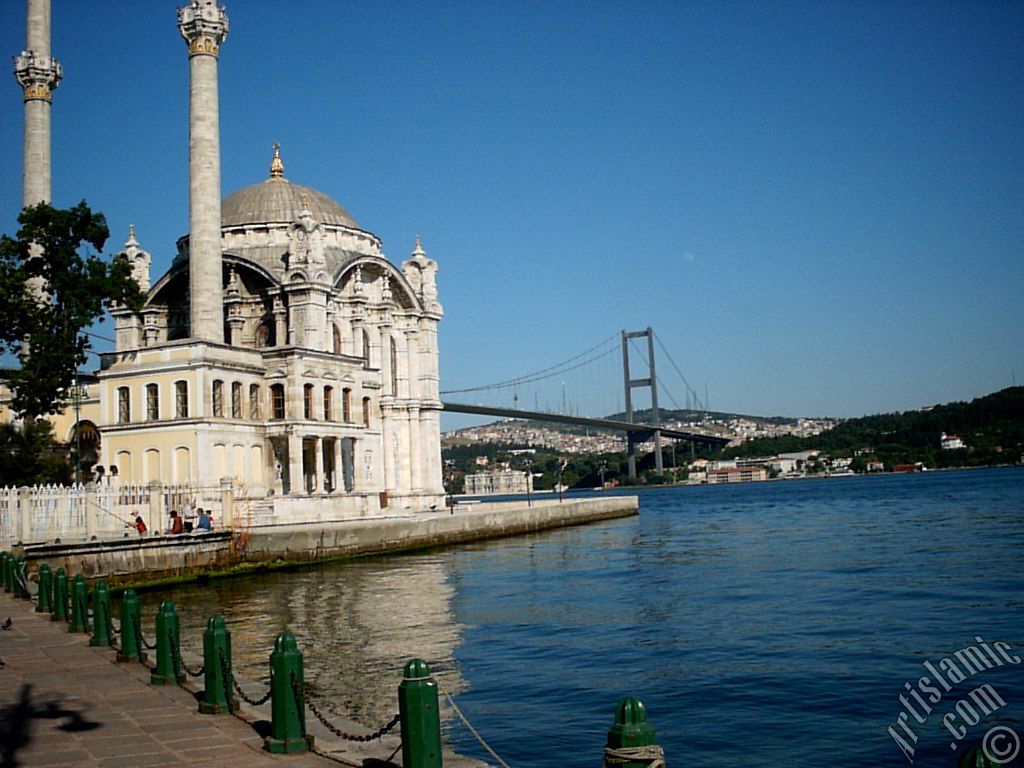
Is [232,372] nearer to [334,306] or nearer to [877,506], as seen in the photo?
[334,306]

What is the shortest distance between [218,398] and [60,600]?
2147 cm

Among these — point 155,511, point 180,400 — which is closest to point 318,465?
point 180,400

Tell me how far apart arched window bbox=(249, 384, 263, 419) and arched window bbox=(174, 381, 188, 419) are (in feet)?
8.13

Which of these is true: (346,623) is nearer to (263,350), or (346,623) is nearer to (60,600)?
(60,600)

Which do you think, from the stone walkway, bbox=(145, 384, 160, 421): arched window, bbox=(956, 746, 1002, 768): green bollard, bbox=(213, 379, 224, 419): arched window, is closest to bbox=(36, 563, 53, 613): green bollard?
the stone walkway

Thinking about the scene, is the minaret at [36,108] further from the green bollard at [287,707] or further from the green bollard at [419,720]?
the green bollard at [419,720]

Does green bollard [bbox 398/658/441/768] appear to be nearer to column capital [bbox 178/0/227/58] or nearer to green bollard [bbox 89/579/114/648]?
green bollard [bbox 89/579/114/648]

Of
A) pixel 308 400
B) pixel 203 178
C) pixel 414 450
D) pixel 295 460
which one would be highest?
pixel 203 178

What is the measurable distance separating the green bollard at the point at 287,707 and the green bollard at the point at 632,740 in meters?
2.59

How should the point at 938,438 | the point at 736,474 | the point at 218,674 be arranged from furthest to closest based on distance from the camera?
1. the point at 736,474
2. the point at 938,438
3. the point at 218,674

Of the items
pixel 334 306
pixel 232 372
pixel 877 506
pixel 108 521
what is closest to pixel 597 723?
pixel 108 521

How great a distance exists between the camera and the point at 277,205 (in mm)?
43062

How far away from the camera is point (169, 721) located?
23.8ft

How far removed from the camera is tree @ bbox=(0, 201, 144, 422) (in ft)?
89.9
